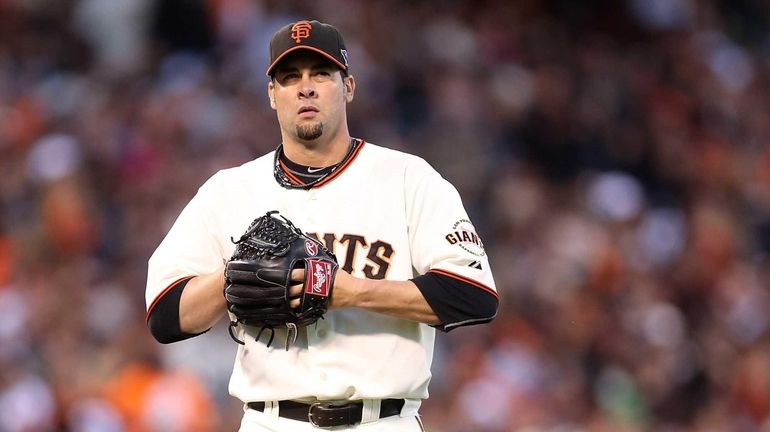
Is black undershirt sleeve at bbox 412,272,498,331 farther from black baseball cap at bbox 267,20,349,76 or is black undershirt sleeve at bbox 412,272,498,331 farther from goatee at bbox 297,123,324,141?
black baseball cap at bbox 267,20,349,76

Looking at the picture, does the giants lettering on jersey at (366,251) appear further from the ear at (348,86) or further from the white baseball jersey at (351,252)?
the ear at (348,86)

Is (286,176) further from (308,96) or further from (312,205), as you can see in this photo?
(308,96)

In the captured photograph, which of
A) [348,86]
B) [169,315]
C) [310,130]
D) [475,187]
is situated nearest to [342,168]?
[310,130]

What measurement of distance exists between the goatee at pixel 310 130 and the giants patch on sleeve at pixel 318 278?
0.51 m

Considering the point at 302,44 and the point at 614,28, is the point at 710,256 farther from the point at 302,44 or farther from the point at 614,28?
the point at 302,44

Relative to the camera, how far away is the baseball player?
3504mm

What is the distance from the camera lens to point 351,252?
361 cm

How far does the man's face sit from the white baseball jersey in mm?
146

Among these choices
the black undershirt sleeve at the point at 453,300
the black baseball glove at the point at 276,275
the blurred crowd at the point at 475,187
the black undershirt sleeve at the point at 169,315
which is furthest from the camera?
the blurred crowd at the point at 475,187

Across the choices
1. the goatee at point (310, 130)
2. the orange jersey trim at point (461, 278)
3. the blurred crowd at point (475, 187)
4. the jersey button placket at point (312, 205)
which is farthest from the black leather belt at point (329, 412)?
the blurred crowd at point (475, 187)

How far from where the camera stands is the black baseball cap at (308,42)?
3.70 meters

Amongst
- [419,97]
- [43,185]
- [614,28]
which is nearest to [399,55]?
[419,97]

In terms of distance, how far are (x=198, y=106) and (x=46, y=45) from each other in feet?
4.09

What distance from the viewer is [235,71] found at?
8.85m
